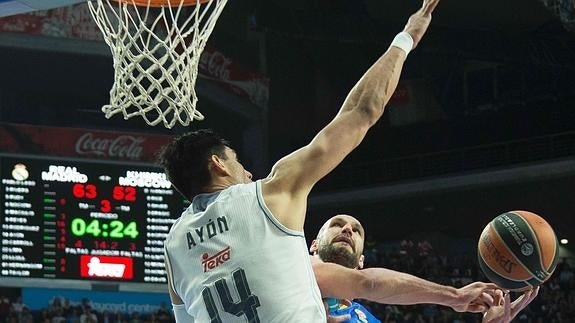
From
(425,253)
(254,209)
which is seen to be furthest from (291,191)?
(425,253)

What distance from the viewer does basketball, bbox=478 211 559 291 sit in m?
3.79

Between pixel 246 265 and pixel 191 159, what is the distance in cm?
36

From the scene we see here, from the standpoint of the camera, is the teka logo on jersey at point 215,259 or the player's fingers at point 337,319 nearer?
the teka logo on jersey at point 215,259

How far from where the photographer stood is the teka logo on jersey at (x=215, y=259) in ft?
9.40

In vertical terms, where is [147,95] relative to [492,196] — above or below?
above

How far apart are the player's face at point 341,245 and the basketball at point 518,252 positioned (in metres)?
0.49

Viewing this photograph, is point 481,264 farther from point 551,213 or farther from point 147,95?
point 551,213

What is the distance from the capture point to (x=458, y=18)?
20.2 meters

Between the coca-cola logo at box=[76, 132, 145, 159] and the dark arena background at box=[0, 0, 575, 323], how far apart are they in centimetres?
2

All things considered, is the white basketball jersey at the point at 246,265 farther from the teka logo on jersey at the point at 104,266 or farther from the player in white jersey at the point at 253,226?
the teka logo on jersey at the point at 104,266

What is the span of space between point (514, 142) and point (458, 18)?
272 cm

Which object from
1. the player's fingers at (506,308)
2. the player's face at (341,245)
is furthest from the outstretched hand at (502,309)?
the player's face at (341,245)

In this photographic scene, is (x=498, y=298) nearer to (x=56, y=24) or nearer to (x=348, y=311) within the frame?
(x=348, y=311)

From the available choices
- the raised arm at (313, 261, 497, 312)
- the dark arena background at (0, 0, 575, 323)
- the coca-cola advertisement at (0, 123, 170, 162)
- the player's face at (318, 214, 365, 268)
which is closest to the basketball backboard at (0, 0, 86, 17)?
the player's face at (318, 214, 365, 268)
